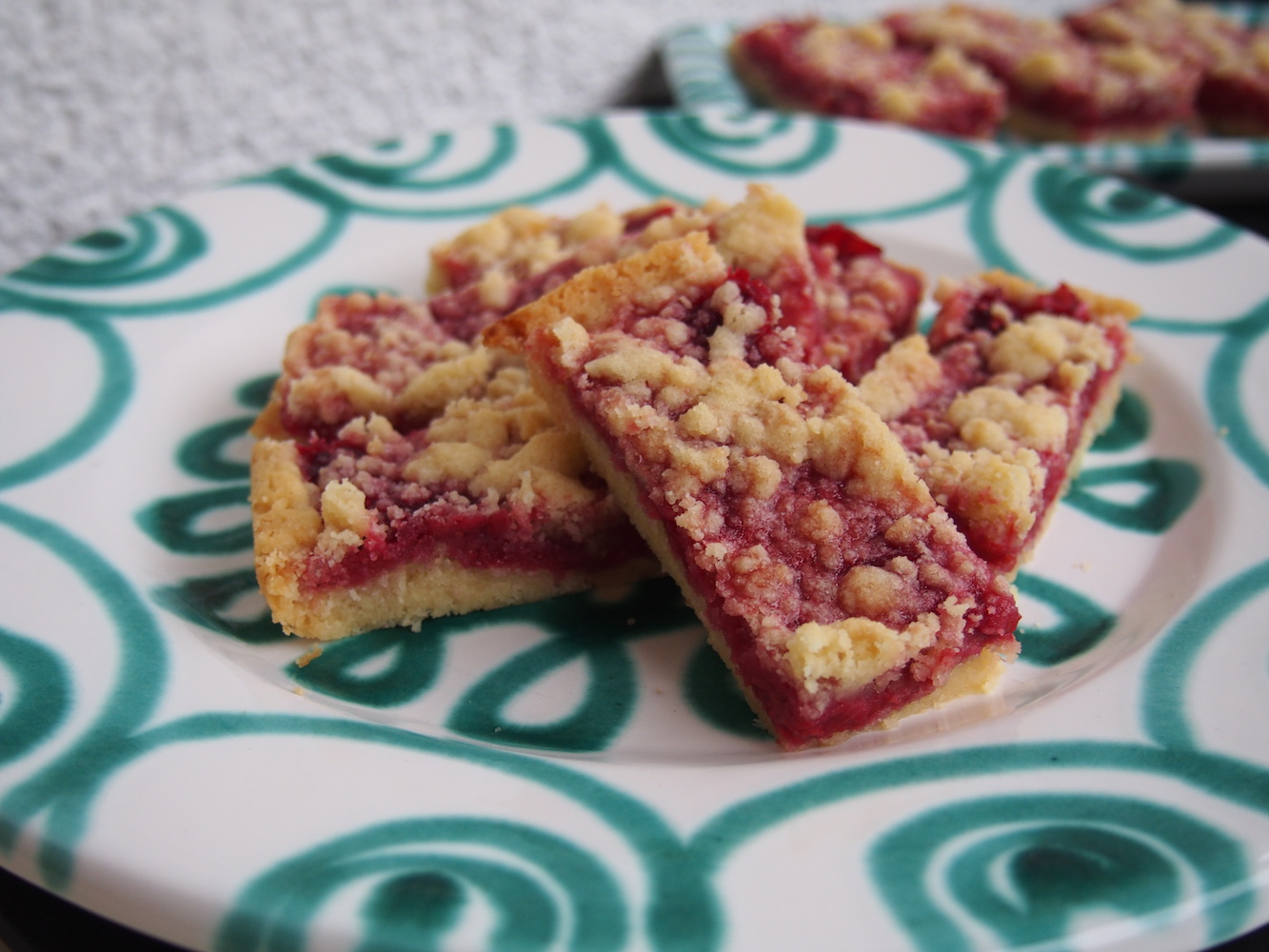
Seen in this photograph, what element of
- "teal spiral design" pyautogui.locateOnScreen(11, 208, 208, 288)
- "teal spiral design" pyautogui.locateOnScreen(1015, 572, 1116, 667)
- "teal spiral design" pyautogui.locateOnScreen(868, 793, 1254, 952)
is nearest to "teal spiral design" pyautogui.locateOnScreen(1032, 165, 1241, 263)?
"teal spiral design" pyautogui.locateOnScreen(1015, 572, 1116, 667)

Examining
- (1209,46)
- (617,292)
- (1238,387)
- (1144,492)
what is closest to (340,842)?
(617,292)

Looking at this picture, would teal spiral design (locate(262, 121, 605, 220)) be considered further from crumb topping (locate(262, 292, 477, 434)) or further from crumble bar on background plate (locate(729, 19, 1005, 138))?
crumble bar on background plate (locate(729, 19, 1005, 138))

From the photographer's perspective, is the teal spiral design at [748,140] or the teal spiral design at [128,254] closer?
A: the teal spiral design at [128,254]

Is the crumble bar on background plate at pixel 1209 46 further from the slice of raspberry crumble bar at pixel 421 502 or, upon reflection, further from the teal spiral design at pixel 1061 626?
the slice of raspberry crumble bar at pixel 421 502

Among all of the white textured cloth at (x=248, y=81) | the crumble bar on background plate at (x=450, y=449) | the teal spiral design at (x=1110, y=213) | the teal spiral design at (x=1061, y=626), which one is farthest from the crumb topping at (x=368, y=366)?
the white textured cloth at (x=248, y=81)

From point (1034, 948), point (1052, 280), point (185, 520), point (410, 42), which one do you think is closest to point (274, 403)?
point (185, 520)

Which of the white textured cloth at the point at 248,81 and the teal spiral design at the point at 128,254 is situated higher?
the white textured cloth at the point at 248,81

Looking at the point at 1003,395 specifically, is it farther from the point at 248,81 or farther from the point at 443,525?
the point at 248,81

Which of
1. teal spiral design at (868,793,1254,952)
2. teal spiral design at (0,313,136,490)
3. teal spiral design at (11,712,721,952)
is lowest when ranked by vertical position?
teal spiral design at (868,793,1254,952)
